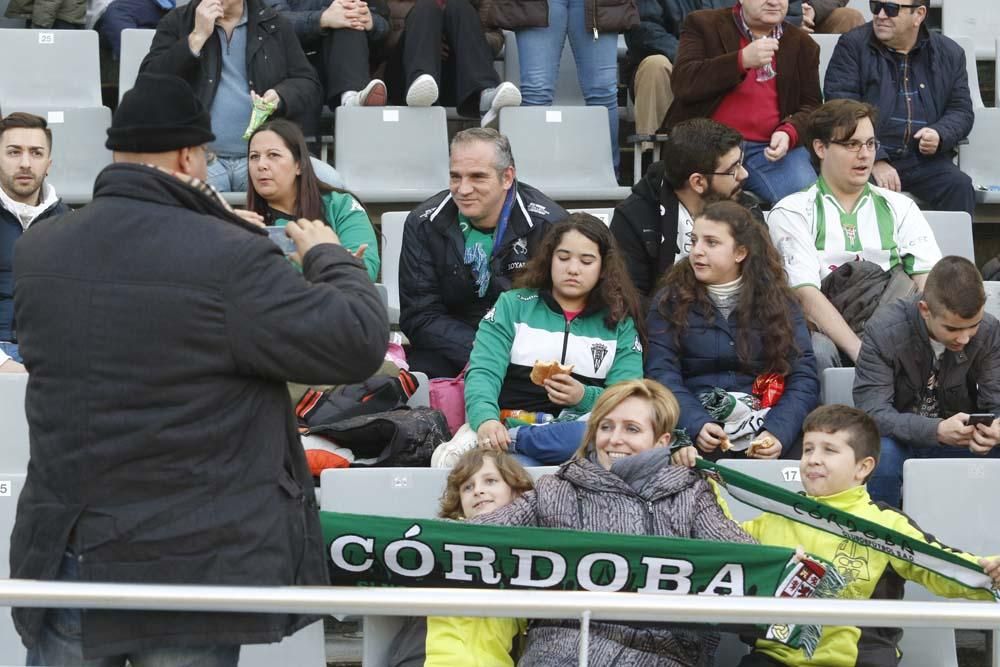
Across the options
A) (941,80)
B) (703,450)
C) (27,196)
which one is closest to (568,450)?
(703,450)

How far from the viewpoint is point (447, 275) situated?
527 cm

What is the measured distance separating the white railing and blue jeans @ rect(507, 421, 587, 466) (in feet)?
6.56

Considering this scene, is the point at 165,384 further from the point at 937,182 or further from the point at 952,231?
the point at 937,182

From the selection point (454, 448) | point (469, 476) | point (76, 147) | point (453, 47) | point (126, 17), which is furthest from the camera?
point (126, 17)

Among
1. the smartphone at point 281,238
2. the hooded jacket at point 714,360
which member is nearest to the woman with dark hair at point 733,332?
the hooded jacket at point 714,360

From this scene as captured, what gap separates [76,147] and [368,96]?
1.35 metres

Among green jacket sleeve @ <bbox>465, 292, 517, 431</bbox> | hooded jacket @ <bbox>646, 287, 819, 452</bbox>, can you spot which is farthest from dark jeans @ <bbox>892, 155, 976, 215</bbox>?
green jacket sleeve @ <bbox>465, 292, 517, 431</bbox>

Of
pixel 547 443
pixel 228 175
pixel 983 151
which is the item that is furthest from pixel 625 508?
pixel 983 151

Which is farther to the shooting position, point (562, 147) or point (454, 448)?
point (562, 147)

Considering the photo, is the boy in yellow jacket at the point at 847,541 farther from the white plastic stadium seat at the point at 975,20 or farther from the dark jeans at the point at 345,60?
the white plastic stadium seat at the point at 975,20

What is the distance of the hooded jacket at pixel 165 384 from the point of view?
253 cm

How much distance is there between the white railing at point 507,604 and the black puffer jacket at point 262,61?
14.4 feet

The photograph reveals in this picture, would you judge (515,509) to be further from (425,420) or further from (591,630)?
(425,420)

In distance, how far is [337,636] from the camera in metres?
4.52
